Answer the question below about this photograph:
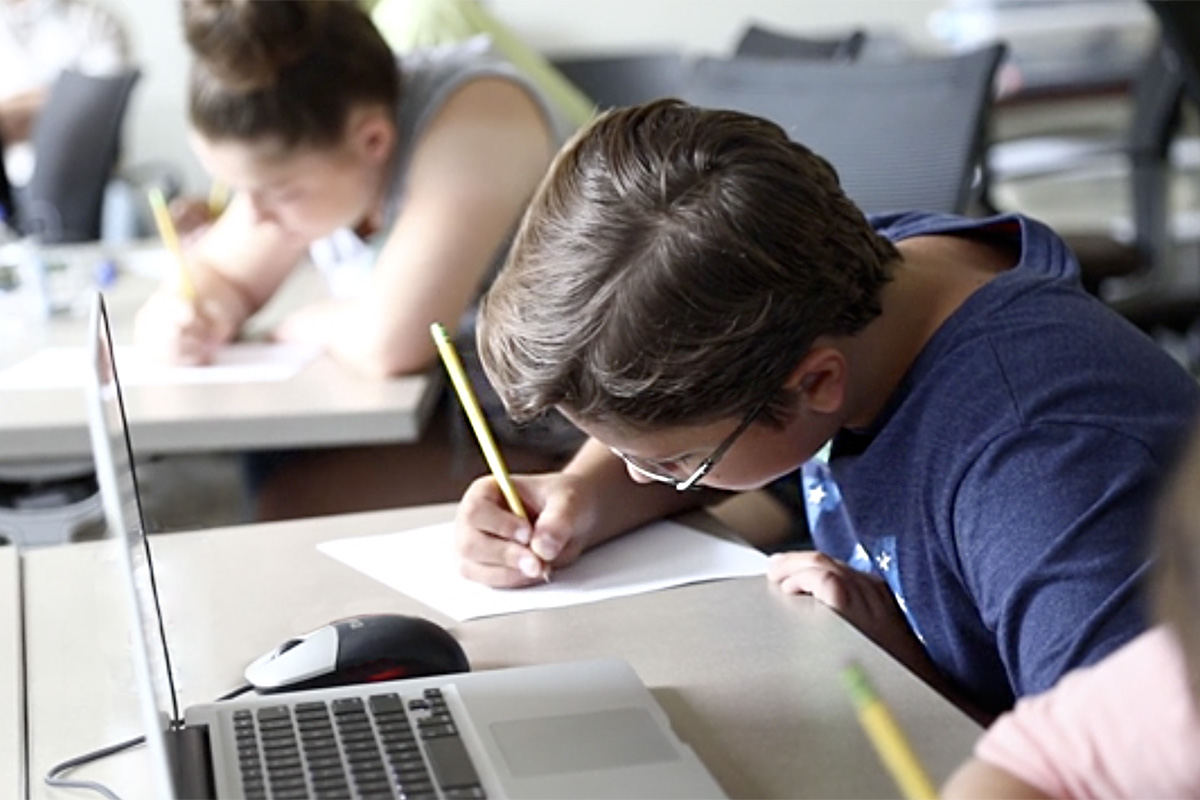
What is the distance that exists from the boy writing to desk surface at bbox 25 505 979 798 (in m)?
0.08

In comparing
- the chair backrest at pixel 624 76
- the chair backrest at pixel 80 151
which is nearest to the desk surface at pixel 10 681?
the chair backrest at pixel 624 76

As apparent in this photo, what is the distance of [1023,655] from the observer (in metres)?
1.08

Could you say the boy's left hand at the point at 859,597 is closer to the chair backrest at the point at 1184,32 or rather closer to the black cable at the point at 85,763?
the black cable at the point at 85,763

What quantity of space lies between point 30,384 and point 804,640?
1.18 m

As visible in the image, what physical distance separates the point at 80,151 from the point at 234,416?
2368mm

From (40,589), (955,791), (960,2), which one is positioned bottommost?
(960,2)

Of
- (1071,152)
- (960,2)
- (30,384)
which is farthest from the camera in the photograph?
(960,2)

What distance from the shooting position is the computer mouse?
1.17m

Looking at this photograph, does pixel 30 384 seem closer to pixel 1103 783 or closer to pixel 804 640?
pixel 804 640

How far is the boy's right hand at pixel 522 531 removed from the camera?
139 centimetres

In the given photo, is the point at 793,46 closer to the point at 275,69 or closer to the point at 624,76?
the point at 624,76

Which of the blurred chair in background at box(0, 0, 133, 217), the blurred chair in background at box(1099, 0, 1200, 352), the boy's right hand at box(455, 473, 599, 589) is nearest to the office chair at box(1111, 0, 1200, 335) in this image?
the blurred chair in background at box(1099, 0, 1200, 352)

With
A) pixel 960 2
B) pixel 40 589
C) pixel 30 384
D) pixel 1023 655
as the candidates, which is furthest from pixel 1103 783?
pixel 960 2

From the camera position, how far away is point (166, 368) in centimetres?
213
